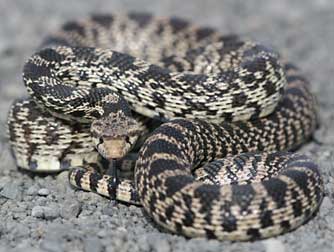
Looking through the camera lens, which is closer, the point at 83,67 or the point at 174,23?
the point at 83,67

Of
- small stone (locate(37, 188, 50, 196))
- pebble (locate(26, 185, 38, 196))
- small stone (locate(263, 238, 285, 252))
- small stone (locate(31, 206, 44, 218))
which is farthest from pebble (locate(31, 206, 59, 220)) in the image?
small stone (locate(263, 238, 285, 252))

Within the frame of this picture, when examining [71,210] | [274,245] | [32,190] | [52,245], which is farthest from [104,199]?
[274,245]

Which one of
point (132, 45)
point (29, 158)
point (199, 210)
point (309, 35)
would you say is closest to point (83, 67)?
point (29, 158)

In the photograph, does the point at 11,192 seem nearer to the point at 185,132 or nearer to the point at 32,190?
the point at 32,190

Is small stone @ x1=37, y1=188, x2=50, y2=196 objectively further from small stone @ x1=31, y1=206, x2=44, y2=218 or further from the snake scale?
small stone @ x1=31, y1=206, x2=44, y2=218

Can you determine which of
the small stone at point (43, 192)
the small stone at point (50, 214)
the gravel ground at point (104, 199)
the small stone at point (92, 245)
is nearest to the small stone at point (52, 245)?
the gravel ground at point (104, 199)

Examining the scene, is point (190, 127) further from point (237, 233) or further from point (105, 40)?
point (105, 40)
